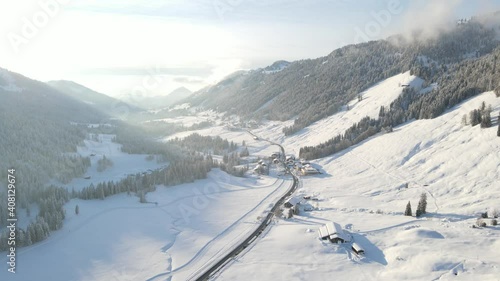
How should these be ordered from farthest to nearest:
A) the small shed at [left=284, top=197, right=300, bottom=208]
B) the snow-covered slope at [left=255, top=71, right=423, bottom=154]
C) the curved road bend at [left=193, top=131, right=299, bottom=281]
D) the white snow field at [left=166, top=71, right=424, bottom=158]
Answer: the white snow field at [left=166, top=71, right=424, bottom=158], the snow-covered slope at [left=255, top=71, right=423, bottom=154], the small shed at [left=284, top=197, right=300, bottom=208], the curved road bend at [left=193, top=131, right=299, bottom=281]

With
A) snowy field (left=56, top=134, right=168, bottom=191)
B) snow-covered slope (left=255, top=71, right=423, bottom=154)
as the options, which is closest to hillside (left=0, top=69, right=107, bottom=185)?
snowy field (left=56, top=134, right=168, bottom=191)

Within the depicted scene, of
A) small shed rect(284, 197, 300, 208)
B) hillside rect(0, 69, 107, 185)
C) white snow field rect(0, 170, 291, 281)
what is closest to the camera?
white snow field rect(0, 170, 291, 281)

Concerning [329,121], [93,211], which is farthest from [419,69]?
[93,211]

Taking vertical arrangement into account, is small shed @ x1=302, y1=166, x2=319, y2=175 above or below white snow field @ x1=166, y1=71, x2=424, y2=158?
below

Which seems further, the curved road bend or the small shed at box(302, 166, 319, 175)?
the small shed at box(302, 166, 319, 175)

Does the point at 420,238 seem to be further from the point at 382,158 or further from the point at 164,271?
the point at 382,158

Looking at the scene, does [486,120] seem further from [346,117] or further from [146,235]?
[346,117]

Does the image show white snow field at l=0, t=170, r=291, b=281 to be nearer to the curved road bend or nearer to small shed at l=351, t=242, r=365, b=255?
the curved road bend
